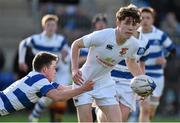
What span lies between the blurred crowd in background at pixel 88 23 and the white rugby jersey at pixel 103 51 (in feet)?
23.9

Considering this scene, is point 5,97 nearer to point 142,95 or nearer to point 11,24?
point 142,95

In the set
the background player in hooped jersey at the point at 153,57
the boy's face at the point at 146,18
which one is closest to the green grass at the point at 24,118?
the background player in hooped jersey at the point at 153,57

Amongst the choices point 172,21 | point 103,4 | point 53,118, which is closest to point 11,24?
point 103,4

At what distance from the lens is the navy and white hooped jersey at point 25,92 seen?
9086mm

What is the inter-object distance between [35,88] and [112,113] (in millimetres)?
1330

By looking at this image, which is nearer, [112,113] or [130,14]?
→ [130,14]

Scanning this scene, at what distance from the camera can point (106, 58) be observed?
9.95 m

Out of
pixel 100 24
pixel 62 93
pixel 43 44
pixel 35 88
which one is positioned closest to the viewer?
pixel 62 93

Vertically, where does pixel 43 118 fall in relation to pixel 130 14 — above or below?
below

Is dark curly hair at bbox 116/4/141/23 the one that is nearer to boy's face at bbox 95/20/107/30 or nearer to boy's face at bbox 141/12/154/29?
boy's face at bbox 95/20/107/30

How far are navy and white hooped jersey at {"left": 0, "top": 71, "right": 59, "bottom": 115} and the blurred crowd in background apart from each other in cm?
802

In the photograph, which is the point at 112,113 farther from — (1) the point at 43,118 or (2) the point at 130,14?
(1) the point at 43,118

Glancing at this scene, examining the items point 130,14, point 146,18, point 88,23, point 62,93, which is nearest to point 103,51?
point 130,14

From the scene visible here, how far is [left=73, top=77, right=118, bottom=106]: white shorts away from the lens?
33.2 feet
